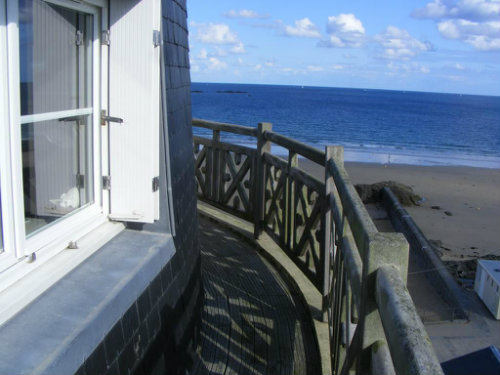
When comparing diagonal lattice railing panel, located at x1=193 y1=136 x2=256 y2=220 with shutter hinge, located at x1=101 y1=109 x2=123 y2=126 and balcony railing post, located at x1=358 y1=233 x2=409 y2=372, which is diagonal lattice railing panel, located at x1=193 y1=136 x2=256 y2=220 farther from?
balcony railing post, located at x1=358 y1=233 x2=409 y2=372

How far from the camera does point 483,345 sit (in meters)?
6.45

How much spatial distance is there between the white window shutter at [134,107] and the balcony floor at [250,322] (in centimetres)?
112

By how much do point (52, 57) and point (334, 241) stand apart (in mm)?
2064

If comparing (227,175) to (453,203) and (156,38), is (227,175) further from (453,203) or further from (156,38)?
(453,203)

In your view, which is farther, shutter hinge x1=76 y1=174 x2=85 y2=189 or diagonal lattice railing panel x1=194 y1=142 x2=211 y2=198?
diagonal lattice railing panel x1=194 y1=142 x2=211 y2=198

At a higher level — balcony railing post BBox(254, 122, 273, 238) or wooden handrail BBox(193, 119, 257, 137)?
wooden handrail BBox(193, 119, 257, 137)

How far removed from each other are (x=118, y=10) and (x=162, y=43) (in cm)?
28

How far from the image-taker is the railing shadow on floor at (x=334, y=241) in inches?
51.8

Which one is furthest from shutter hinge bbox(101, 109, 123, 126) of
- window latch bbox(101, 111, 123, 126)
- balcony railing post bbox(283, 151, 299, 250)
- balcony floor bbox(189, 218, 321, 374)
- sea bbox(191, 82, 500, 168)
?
sea bbox(191, 82, 500, 168)

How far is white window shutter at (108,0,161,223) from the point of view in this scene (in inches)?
105

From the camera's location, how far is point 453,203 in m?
15.7

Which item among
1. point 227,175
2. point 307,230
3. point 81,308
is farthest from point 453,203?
point 81,308

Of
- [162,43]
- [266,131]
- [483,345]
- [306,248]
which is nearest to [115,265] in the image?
[162,43]

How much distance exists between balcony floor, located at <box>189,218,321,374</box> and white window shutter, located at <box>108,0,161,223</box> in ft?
3.66
